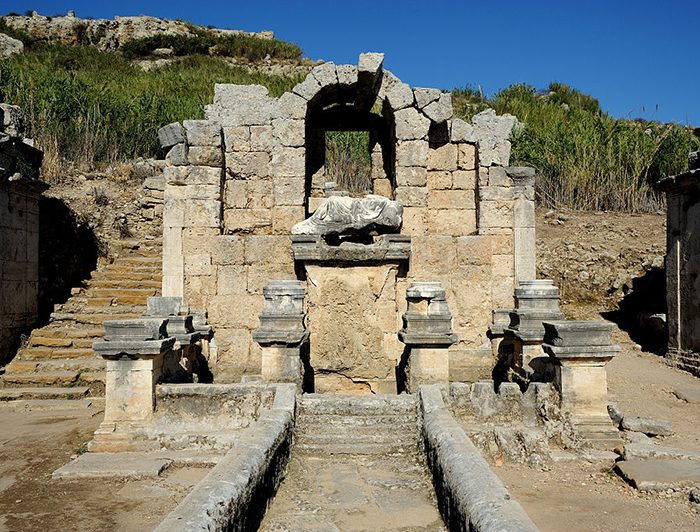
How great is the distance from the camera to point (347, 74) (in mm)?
9023

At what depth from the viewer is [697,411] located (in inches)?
316

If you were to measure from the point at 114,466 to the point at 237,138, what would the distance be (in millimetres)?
5238

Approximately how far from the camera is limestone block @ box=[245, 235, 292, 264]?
8914 mm

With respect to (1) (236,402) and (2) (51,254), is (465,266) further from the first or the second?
(2) (51,254)

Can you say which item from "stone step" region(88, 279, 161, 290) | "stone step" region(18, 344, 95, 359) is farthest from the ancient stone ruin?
"stone step" region(88, 279, 161, 290)

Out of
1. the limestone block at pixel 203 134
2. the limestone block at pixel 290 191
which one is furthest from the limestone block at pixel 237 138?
Result: the limestone block at pixel 290 191

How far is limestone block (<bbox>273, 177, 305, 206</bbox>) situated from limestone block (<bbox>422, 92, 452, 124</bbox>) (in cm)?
215

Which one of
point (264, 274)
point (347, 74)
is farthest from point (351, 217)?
point (347, 74)

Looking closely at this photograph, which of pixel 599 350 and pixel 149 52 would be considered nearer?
pixel 599 350

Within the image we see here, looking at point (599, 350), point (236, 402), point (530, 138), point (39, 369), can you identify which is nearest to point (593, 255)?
point (530, 138)

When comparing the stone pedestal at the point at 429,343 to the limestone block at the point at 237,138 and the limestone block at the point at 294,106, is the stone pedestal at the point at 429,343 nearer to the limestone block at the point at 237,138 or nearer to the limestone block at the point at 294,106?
the limestone block at the point at 294,106

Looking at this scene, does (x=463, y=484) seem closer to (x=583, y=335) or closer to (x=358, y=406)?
(x=358, y=406)

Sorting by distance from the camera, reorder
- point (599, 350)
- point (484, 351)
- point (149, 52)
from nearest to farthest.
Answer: point (599, 350) < point (484, 351) < point (149, 52)

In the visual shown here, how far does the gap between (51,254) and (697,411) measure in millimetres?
12714
